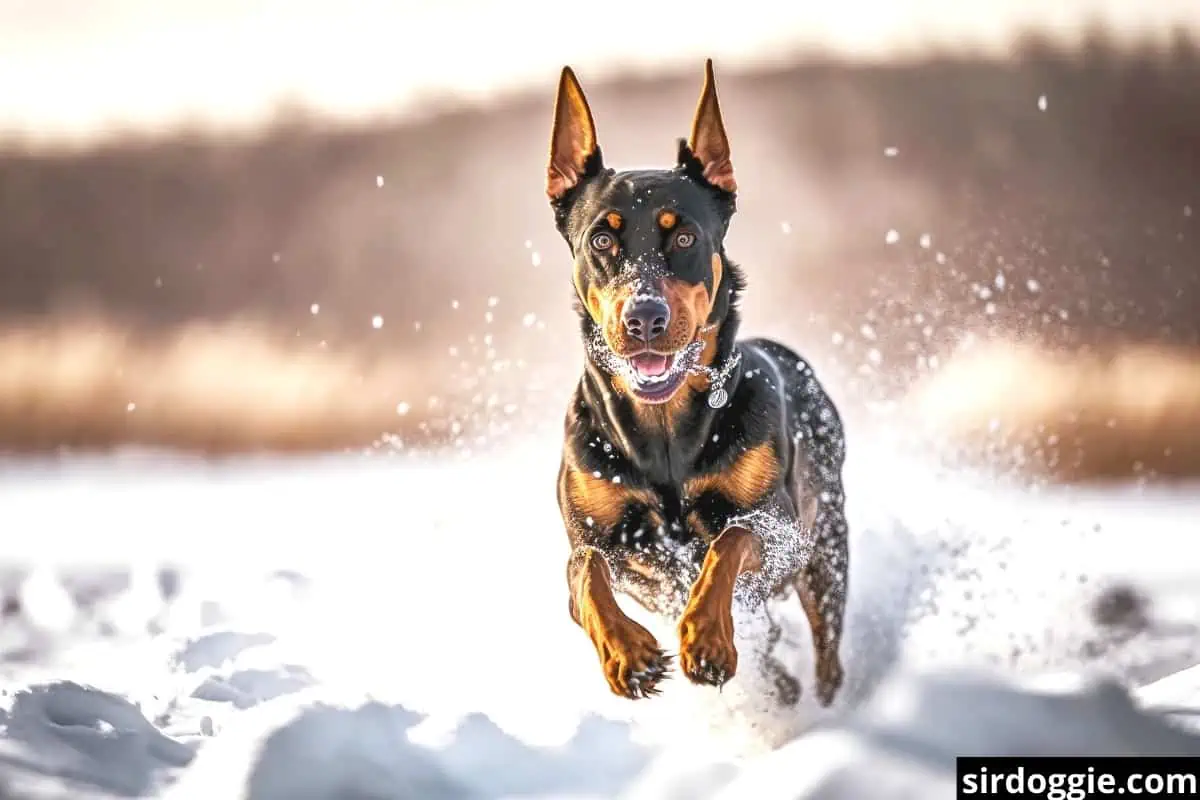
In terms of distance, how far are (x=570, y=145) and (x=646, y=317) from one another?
565 mm

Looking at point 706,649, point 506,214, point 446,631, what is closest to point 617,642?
point 706,649

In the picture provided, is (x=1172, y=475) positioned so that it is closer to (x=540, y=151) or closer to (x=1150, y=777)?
(x=1150, y=777)

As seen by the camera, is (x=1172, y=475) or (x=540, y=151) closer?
(x=1172, y=475)

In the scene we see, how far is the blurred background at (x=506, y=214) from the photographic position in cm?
420

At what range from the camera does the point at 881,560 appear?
3186 millimetres

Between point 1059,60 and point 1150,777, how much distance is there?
311 centimetres

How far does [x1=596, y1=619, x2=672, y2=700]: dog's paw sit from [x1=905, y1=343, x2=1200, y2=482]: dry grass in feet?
6.89

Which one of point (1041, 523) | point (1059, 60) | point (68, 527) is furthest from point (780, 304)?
point (68, 527)

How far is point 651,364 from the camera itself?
2156mm

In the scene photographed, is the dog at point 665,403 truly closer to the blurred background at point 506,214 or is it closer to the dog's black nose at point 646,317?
the dog's black nose at point 646,317

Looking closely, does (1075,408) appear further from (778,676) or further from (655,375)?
(655,375)

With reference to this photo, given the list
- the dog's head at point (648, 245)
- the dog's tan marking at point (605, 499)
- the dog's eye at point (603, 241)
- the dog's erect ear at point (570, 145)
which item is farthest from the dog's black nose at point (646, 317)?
the dog's erect ear at point (570, 145)

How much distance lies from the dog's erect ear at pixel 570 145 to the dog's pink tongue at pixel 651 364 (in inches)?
19.9

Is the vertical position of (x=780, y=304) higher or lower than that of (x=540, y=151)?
lower
